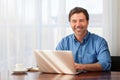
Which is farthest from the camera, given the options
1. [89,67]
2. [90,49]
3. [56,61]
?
[90,49]

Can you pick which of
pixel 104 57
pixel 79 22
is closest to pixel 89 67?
pixel 104 57

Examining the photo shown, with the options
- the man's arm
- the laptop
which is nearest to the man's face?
the man's arm

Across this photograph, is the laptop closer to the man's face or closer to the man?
the man

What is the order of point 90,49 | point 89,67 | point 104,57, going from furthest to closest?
point 90,49 → point 104,57 → point 89,67

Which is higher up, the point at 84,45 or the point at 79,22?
the point at 79,22

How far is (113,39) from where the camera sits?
113 inches

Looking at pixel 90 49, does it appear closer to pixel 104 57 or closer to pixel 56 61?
pixel 104 57

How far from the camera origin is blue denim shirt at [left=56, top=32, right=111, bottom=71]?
218 centimetres

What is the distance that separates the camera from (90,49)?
2.28 m

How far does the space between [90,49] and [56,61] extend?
0.55m

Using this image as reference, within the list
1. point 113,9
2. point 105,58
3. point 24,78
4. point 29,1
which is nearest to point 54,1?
point 29,1

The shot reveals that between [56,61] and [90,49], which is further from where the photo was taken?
[90,49]

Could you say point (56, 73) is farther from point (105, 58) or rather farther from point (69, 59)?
point (105, 58)

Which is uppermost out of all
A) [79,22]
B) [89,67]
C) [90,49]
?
[79,22]
